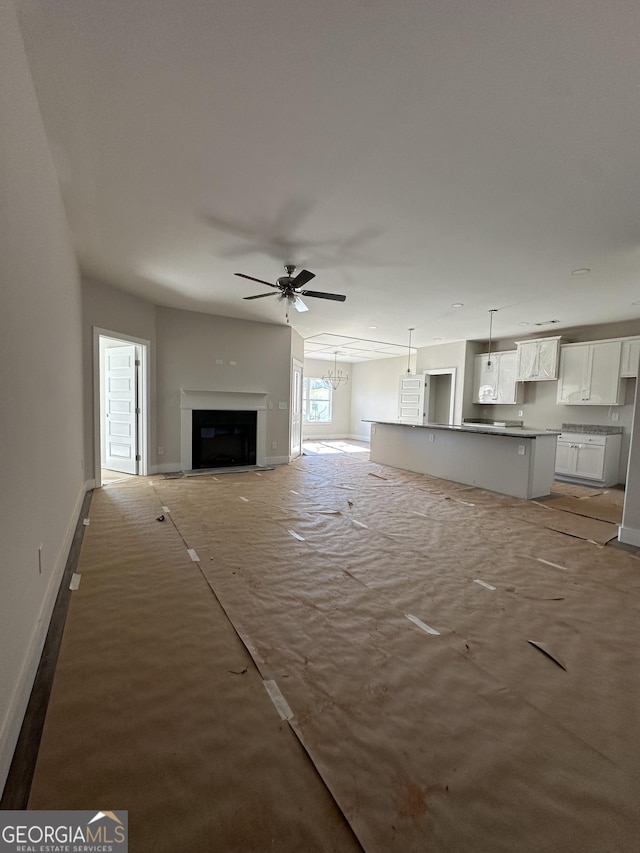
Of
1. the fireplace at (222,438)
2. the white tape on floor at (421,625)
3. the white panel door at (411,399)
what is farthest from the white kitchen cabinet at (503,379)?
the white tape on floor at (421,625)

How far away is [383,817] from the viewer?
1.11 metres

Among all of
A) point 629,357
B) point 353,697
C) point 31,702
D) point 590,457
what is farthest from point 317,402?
point 31,702

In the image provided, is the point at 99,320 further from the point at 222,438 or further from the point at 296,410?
the point at 296,410

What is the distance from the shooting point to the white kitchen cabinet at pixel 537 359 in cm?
681

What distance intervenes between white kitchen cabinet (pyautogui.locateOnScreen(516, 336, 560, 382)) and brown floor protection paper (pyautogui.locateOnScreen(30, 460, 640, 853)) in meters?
4.55

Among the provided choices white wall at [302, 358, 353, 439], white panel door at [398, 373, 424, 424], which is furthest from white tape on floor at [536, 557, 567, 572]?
white wall at [302, 358, 353, 439]

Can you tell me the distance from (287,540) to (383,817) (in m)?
2.32

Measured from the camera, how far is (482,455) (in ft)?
18.6

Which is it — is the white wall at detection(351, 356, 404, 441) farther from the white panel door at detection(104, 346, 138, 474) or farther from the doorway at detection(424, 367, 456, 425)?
the white panel door at detection(104, 346, 138, 474)

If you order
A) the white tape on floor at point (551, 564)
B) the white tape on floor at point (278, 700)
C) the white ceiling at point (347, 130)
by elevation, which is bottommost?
the white tape on floor at point (278, 700)

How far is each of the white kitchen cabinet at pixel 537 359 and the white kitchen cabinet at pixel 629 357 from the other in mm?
987

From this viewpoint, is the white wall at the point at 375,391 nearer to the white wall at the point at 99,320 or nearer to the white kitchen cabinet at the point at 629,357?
the white kitchen cabinet at the point at 629,357

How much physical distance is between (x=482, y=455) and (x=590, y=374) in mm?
2768

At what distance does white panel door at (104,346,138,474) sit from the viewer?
5836 mm
